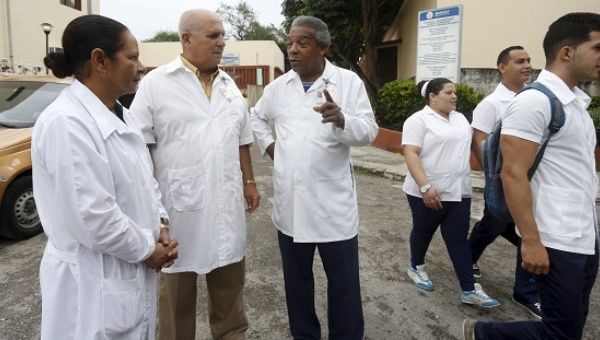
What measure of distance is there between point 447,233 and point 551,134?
5.07 ft

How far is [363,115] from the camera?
8.28 feet

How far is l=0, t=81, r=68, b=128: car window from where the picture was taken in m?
4.64

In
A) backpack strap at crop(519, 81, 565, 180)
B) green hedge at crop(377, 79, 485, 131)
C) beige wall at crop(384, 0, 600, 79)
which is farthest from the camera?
green hedge at crop(377, 79, 485, 131)

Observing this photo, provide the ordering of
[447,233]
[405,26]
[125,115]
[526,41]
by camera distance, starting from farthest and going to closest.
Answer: [405,26], [526,41], [447,233], [125,115]

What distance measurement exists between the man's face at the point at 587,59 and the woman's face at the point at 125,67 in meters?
1.91

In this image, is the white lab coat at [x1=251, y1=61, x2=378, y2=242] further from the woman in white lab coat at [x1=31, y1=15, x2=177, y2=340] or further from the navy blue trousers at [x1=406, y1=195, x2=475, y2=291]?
the navy blue trousers at [x1=406, y1=195, x2=475, y2=291]

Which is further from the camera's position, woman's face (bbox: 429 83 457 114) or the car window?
the car window

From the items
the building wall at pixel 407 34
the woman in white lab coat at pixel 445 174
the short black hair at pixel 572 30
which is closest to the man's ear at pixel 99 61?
the short black hair at pixel 572 30

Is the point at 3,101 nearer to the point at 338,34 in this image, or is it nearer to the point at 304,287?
the point at 304,287

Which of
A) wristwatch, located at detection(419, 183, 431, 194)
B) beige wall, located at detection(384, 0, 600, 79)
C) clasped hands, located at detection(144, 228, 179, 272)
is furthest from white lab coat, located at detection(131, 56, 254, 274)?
beige wall, located at detection(384, 0, 600, 79)

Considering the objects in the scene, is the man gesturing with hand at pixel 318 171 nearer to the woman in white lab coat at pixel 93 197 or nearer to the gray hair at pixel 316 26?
the gray hair at pixel 316 26

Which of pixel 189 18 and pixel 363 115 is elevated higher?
pixel 189 18

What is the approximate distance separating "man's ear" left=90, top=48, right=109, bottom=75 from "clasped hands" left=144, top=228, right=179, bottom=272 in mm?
683

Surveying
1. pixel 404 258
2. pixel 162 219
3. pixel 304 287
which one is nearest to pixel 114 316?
pixel 162 219
